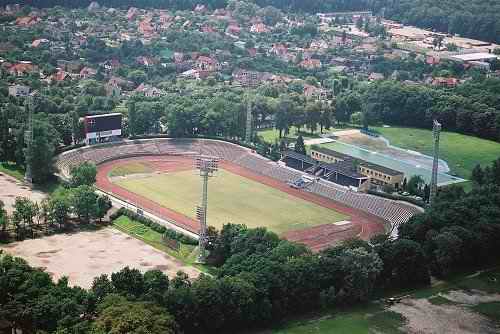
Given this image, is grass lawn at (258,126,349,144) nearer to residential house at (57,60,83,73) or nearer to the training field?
residential house at (57,60,83,73)

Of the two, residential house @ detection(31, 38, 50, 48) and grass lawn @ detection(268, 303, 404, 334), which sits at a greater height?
residential house @ detection(31, 38, 50, 48)

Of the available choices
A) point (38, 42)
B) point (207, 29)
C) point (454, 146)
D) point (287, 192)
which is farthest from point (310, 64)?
point (287, 192)

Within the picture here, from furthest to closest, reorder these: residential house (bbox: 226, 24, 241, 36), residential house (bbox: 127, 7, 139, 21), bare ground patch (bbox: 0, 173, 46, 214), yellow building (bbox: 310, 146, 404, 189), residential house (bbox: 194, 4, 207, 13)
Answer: residential house (bbox: 194, 4, 207, 13) < residential house (bbox: 127, 7, 139, 21) < residential house (bbox: 226, 24, 241, 36) < yellow building (bbox: 310, 146, 404, 189) < bare ground patch (bbox: 0, 173, 46, 214)

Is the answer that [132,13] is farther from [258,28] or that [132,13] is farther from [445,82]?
[445,82]

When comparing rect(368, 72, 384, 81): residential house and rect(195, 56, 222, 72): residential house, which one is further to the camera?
rect(368, 72, 384, 81): residential house

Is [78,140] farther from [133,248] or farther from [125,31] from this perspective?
[125,31]

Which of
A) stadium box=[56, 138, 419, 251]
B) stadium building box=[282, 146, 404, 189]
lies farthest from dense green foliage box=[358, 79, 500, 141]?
stadium box=[56, 138, 419, 251]
